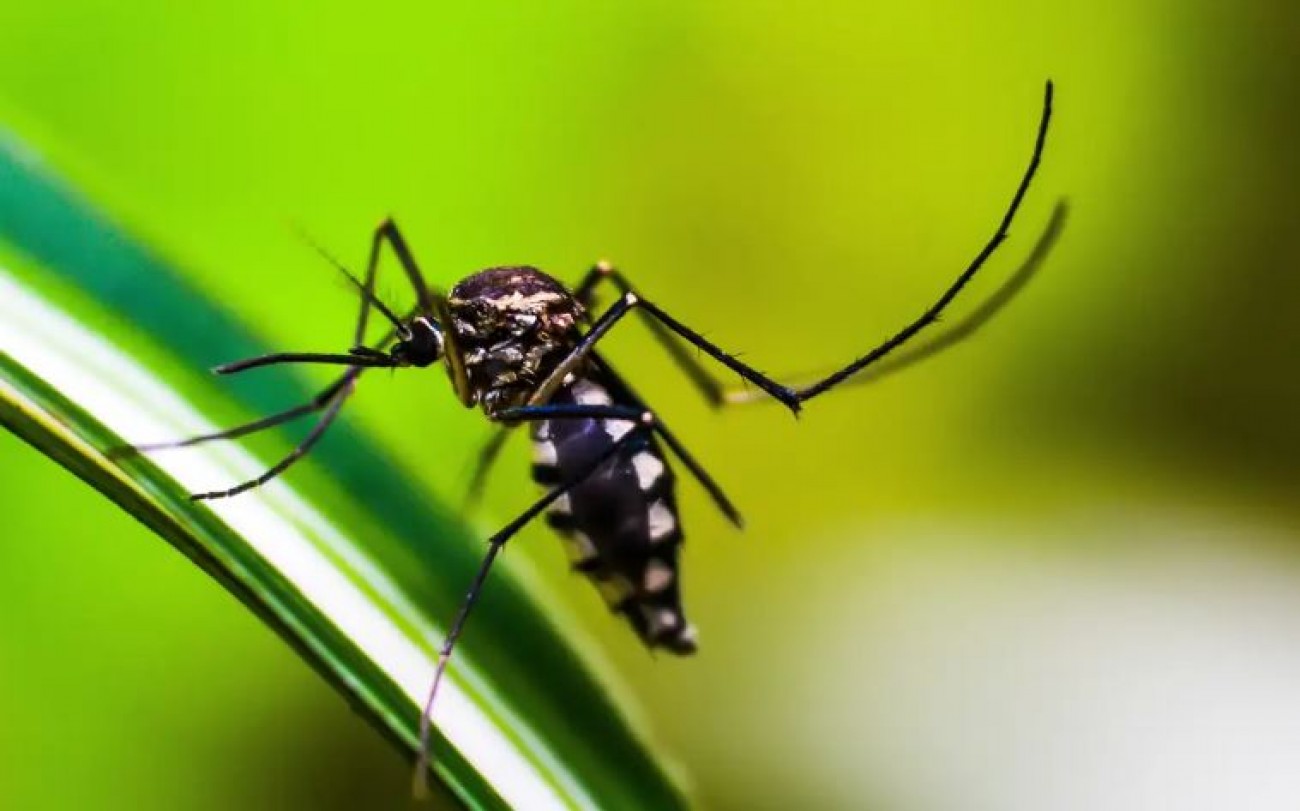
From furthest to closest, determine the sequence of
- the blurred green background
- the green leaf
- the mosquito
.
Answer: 1. the blurred green background
2. the mosquito
3. the green leaf

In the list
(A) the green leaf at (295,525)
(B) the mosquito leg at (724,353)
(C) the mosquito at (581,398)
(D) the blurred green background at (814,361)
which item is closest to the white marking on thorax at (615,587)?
(C) the mosquito at (581,398)

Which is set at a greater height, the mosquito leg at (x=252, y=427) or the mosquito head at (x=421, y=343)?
the mosquito leg at (x=252, y=427)

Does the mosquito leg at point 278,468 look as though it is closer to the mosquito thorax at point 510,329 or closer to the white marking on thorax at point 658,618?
the mosquito thorax at point 510,329

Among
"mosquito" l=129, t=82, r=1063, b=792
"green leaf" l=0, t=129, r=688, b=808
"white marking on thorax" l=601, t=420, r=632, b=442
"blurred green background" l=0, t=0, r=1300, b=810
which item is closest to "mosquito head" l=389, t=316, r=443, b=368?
"mosquito" l=129, t=82, r=1063, b=792

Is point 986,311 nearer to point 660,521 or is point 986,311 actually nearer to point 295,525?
point 660,521

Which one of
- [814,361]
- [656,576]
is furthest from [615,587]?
[814,361]

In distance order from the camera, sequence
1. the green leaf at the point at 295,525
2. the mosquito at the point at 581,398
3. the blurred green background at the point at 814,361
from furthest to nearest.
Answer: the blurred green background at the point at 814,361 < the mosquito at the point at 581,398 < the green leaf at the point at 295,525

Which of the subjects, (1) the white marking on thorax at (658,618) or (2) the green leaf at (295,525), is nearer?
(2) the green leaf at (295,525)

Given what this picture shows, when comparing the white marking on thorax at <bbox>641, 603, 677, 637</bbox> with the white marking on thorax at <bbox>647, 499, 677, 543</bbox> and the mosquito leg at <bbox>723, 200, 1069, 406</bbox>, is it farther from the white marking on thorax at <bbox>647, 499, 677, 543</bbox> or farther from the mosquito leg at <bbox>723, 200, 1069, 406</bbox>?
the mosquito leg at <bbox>723, 200, 1069, 406</bbox>

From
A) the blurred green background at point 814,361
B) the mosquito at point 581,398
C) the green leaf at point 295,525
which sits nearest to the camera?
the green leaf at point 295,525
